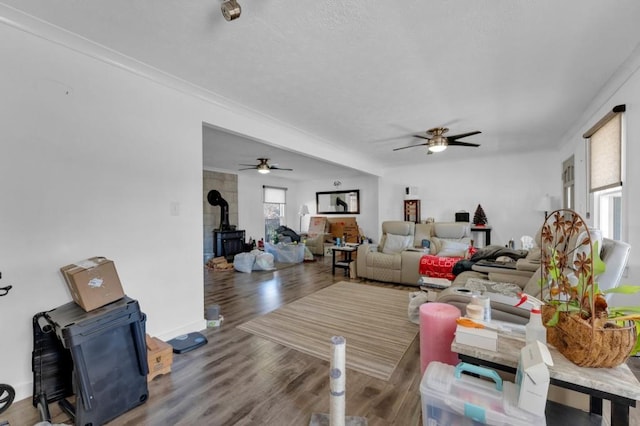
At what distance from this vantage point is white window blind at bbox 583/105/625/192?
2.54m

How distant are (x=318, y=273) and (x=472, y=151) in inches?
158

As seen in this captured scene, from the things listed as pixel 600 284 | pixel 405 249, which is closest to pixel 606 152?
pixel 600 284

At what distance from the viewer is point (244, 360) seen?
7.57 ft

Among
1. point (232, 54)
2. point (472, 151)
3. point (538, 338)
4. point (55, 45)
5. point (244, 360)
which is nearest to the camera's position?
point (538, 338)

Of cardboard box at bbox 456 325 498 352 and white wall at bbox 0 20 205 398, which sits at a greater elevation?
white wall at bbox 0 20 205 398

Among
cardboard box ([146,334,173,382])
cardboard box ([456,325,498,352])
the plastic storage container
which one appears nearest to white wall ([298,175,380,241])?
cardboard box ([146,334,173,382])

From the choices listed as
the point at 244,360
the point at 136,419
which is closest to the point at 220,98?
the point at 244,360

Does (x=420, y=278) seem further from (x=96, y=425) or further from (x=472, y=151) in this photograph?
(x=96, y=425)

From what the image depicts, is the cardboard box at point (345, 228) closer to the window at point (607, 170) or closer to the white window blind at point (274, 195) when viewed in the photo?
the white window blind at point (274, 195)

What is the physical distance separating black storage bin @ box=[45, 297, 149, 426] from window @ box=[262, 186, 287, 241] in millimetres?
6472

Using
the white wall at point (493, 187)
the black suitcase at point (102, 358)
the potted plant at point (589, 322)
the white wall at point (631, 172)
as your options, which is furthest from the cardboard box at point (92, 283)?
the white wall at point (493, 187)

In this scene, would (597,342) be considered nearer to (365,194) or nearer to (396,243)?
(396,243)

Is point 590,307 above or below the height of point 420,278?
above

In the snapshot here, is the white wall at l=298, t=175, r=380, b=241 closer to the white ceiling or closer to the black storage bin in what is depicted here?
the white ceiling
